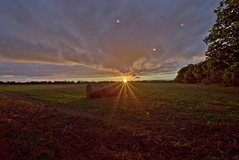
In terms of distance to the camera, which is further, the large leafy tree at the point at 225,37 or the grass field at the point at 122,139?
the large leafy tree at the point at 225,37

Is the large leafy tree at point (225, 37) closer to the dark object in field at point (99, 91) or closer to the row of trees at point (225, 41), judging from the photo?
the row of trees at point (225, 41)

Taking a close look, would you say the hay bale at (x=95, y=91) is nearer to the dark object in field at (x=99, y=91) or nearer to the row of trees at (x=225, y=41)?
the dark object in field at (x=99, y=91)

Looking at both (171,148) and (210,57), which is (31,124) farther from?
(210,57)

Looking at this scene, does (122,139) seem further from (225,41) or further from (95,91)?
(225,41)

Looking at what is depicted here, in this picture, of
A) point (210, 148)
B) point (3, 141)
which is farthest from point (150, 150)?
point (3, 141)

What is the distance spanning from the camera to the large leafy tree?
21791 millimetres

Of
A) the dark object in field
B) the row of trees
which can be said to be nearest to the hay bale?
the dark object in field

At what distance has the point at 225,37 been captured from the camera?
23062mm

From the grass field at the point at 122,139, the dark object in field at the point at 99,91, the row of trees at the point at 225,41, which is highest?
the row of trees at the point at 225,41

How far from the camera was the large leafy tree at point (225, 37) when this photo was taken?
2179 cm

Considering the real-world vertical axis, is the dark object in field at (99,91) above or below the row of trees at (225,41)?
below

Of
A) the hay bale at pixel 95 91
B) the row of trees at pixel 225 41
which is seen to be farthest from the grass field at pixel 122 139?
the row of trees at pixel 225 41

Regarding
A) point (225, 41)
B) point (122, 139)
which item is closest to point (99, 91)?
point (122, 139)

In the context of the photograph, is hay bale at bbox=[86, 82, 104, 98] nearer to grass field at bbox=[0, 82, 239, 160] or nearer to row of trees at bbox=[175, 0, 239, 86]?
grass field at bbox=[0, 82, 239, 160]
